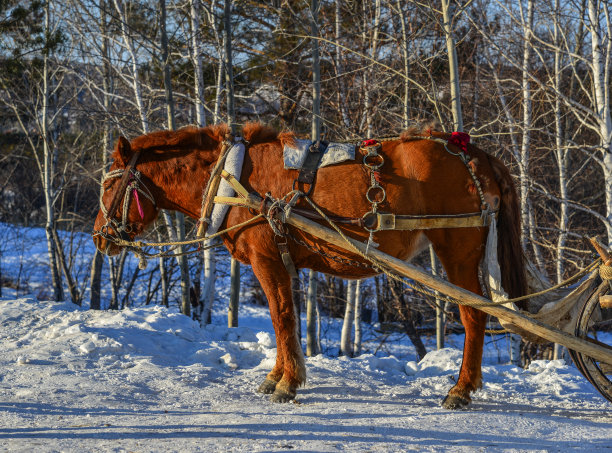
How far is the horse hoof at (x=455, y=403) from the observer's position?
13.7 feet

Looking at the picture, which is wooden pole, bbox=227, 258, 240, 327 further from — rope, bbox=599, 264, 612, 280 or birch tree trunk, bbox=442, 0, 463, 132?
rope, bbox=599, 264, 612, 280

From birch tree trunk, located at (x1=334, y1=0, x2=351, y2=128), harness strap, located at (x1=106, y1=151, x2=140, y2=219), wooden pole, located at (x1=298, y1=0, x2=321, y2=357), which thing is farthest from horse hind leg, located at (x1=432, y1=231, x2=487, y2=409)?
birch tree trunk, located at (x1=334, y1=0, x2=351, y2=128)

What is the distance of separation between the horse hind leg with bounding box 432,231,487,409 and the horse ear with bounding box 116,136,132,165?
2464 mm

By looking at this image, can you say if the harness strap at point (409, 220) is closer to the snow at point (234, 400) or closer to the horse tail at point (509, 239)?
the horse tail at point (509, 239)

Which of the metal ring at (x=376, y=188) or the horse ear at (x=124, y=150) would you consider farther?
the horse ear at (x=124, y=150)

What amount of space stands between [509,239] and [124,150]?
116 inches

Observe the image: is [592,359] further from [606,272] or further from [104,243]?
[104,243]

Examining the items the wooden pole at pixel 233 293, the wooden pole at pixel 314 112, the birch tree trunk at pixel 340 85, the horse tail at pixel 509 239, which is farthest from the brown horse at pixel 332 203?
the birch tree trunk at pixel 340 85

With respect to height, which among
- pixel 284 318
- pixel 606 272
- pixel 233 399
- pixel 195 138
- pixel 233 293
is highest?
pixel 195 138

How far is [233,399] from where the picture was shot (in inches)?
173

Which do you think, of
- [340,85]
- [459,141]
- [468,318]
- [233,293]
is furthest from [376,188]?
[340,85]

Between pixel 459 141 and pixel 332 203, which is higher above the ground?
pixel 459 141

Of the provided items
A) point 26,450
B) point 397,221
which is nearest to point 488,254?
point 397,221

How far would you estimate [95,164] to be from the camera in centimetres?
1444
